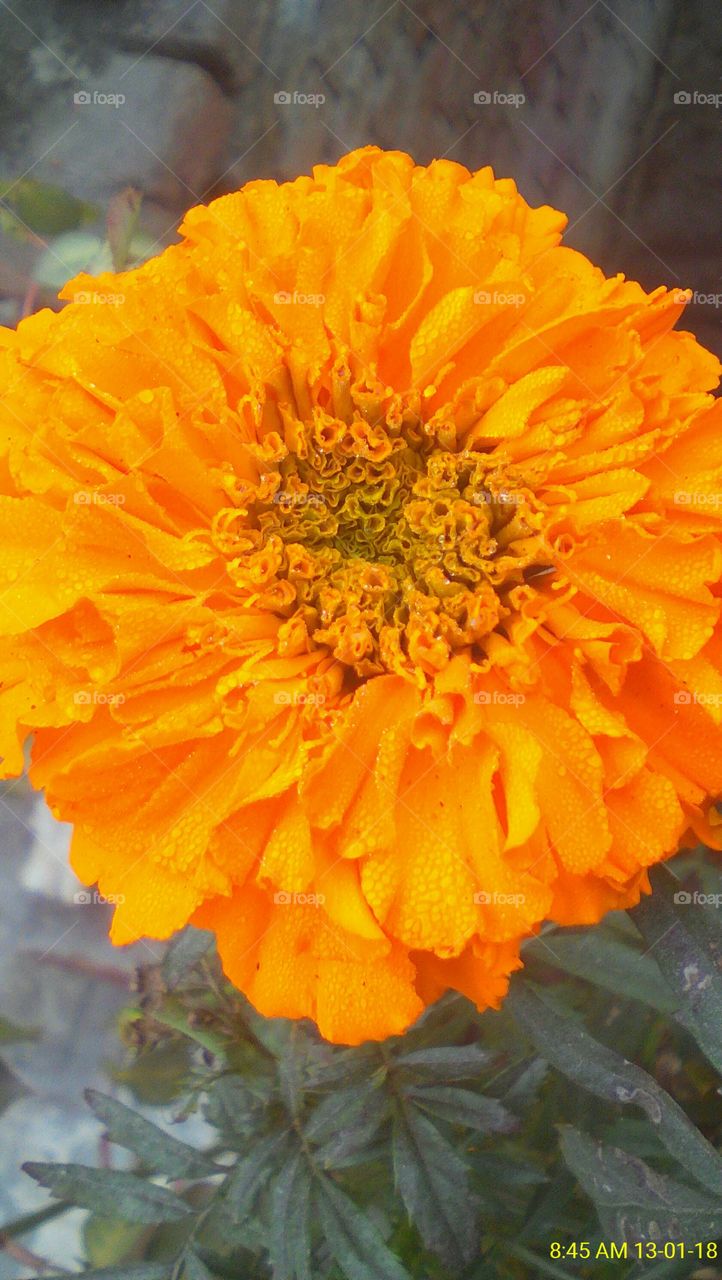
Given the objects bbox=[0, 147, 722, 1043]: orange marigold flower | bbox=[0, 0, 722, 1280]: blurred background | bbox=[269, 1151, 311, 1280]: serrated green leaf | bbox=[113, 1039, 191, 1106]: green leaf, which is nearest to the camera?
bbox=[0, 147, 722, 1043]: orange marigold flower

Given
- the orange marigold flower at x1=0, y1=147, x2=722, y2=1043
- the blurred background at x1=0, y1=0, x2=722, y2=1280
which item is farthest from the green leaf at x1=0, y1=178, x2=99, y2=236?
the orange marigold flower at x1=0, y1=147, x2=722, y2=1043

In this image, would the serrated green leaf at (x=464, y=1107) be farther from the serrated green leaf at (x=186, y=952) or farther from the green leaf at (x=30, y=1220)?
the green leaf at (x=30, y=1220)

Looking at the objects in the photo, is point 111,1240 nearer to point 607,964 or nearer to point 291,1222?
point 291,1222

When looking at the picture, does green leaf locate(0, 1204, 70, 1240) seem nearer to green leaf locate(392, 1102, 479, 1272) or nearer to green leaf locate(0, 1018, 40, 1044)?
green leaf locate(0, 1018, 40, 1044)

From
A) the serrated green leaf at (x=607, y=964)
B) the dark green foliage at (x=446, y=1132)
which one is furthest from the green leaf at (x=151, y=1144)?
the serrated green leaf at (x=607, y=964)

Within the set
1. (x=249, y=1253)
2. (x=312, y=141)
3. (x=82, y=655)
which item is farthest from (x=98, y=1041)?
(x=312, y=141)

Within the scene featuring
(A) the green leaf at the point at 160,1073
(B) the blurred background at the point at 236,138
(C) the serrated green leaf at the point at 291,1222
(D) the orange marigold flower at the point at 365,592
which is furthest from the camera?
(B) the blurred background at the point at 236,138

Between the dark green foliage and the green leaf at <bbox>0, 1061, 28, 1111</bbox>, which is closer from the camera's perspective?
the dark green foliage
